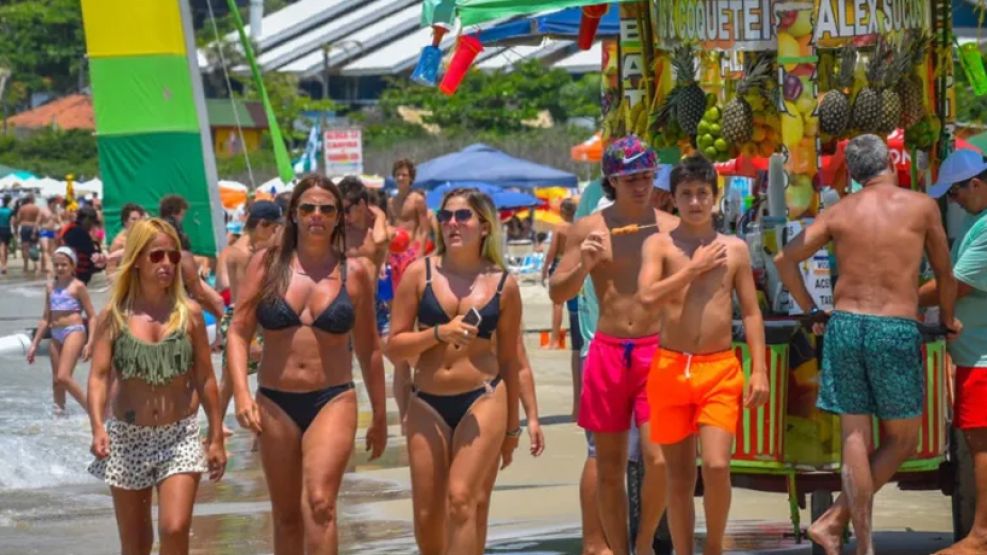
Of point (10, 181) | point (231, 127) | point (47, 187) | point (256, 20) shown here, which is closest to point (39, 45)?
point (256, 20)

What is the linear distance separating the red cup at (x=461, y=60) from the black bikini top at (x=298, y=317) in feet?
9.35

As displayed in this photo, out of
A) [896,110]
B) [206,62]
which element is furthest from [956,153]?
[206,62]

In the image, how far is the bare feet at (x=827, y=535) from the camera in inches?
316

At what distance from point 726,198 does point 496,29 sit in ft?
7.74

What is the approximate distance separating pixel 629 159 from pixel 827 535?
69.0 inches

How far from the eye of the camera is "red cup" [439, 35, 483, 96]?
10273 millimetres

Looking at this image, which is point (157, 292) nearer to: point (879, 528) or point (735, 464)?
point (735, 464)

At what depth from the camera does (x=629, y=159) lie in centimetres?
809

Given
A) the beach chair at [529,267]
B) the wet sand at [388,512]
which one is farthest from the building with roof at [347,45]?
the wet sand at [388,512]

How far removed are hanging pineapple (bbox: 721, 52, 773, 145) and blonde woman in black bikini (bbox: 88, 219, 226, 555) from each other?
2.53 metres

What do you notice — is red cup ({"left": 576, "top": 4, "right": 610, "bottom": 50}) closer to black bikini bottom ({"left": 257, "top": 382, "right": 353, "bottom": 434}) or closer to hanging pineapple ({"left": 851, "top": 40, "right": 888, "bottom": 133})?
hanging pineapple ({"left": 851, "top": 40, "right": 888, "bottom": 133})

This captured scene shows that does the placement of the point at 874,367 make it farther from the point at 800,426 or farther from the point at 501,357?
the point at 501,357

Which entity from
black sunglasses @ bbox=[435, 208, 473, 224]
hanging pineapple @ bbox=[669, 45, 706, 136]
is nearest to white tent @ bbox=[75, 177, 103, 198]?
hanging pineapple @ bbox=[669, 45, 706, 136]

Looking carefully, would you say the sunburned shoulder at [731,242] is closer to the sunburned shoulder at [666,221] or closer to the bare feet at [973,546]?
the sunburned shoulder at [666,221]
